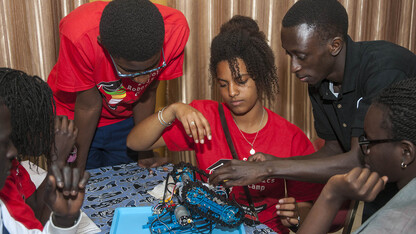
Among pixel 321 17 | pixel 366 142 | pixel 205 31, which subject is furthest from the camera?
pixel 205 31

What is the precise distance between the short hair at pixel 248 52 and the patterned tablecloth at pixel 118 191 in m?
0.61

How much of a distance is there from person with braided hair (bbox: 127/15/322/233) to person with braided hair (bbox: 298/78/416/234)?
47 cm

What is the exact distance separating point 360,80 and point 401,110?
401mm

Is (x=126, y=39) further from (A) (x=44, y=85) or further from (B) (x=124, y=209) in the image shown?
(B) (x=124, y=209)

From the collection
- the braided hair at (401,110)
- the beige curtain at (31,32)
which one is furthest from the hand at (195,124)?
the beige curtain at (31,32)

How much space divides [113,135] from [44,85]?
84cm

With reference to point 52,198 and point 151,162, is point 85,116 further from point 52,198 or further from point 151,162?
point 52,198

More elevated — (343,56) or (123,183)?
(343,56)

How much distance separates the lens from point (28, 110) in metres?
1.33

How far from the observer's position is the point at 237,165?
4.92 ft

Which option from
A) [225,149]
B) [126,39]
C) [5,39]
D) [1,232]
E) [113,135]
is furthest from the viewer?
[5,39]

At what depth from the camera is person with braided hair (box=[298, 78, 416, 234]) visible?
1116mm

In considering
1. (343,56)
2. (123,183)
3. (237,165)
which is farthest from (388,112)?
(123,183)

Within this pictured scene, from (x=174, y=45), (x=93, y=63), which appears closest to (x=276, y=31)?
(x=174, y=45)
